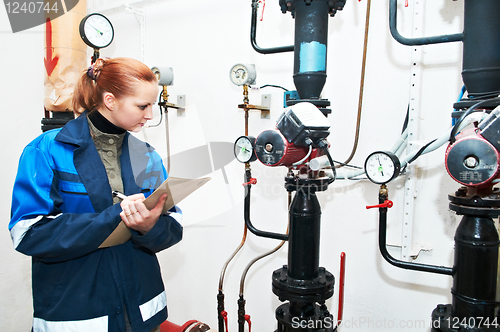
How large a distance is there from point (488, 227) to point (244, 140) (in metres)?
0.70

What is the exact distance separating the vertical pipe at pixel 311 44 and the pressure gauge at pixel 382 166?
259 millimetres

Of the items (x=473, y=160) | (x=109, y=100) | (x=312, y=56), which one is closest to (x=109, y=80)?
(x=109, y=100)

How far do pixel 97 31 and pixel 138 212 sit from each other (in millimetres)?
982

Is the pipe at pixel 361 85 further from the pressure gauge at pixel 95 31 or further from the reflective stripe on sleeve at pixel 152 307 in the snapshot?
the pressure gauge at pixel 95 31

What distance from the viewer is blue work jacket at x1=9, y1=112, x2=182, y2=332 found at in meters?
0.83

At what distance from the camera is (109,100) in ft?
3.09

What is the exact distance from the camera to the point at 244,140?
1139mm

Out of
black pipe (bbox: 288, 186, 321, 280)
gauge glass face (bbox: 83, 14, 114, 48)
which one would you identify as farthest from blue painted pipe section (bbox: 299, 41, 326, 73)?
gauge glass face (bbox: 83, 14, 114, 48)

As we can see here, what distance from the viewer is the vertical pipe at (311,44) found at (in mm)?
1007

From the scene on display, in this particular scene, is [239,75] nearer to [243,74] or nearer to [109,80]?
[243,74]

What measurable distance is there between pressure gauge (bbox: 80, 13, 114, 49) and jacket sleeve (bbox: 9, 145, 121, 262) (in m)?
0.75

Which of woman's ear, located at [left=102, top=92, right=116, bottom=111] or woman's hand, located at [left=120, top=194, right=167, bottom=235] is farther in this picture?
woman's ear, located at [left=102, top=92, right=116, bottom=111]

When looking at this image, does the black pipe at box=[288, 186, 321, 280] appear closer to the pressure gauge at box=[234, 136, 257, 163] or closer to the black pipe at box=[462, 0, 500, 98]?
the pressure gauge at box=[234, 136, 257, 163]

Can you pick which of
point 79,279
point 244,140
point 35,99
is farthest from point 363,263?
point 35,99
